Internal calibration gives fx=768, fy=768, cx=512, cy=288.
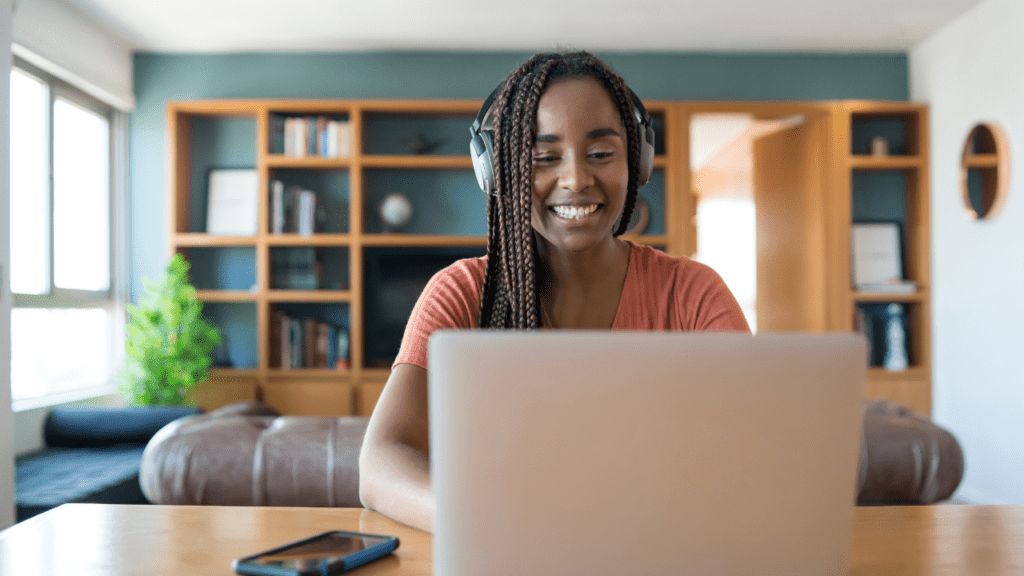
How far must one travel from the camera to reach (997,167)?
3.79 m

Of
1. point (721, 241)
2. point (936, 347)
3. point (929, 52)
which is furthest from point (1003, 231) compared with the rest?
point (721, 241)

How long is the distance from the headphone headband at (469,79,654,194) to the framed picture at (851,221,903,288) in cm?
387

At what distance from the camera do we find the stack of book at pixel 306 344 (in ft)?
14.9

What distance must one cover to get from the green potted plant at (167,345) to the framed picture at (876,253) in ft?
12.5

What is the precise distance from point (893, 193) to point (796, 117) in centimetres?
79

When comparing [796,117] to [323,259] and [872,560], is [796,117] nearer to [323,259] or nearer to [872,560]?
[323,259]

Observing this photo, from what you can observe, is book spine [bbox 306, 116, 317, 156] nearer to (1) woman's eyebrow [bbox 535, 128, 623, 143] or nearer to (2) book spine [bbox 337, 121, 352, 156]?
(2) book spine [bbox 337, 121, 352, 156]

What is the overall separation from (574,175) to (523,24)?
11.3 ft

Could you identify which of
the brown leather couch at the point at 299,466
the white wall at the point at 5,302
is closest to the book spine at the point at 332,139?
the white wall at the point at 5,302

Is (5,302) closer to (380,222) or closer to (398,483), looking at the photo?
(380,222)

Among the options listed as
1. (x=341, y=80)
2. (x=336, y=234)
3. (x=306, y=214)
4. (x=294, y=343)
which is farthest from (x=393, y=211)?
(x=294, y=343)

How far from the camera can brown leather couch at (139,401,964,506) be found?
4.95ft

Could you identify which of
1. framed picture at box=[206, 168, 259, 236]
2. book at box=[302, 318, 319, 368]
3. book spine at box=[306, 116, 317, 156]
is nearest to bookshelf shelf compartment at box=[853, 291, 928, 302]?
book at box=[302, 318, 319, 368]

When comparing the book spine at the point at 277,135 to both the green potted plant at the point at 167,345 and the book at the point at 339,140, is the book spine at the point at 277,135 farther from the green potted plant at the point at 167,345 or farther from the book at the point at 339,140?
the green potted plant at the point at 167,345
